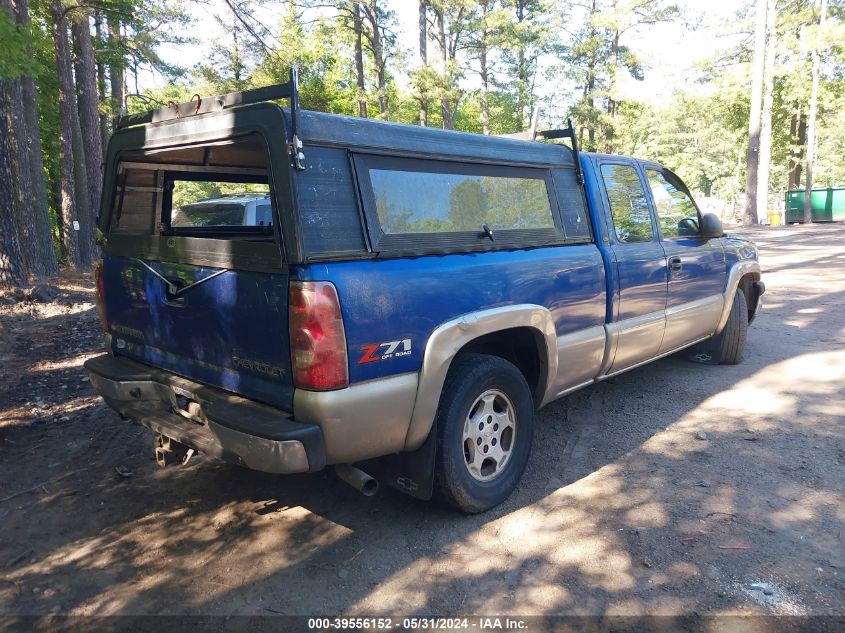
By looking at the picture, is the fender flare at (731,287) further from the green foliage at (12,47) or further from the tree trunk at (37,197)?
the tree trunk at (37,197)

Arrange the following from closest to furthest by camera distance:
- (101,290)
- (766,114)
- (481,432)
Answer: (481,432) < (101,290) < (766,114)

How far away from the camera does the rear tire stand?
609 centimetres

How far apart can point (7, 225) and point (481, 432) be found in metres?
9.58

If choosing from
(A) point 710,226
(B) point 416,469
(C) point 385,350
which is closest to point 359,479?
(B) point 416,469

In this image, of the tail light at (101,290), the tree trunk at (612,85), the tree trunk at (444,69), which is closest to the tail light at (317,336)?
the tail light at (101,290)

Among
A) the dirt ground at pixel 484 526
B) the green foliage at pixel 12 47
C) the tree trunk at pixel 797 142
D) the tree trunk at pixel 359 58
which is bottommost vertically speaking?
the dirt ground at pixel 484 526

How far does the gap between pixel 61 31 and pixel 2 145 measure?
6.78m

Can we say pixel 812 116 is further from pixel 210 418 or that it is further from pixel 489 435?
pixel 210 418

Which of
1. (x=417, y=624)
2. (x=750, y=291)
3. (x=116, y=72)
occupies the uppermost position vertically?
(x=116, y=72)

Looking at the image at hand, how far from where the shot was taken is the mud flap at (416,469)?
10.3 ft

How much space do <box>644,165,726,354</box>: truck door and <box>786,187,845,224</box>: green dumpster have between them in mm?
26979

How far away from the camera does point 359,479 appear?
2.96m

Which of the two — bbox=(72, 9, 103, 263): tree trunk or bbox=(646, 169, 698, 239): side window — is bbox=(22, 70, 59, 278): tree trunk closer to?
bbox=(72, 9, 103, 263): tree trunk

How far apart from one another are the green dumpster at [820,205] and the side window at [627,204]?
2795 centimetres
